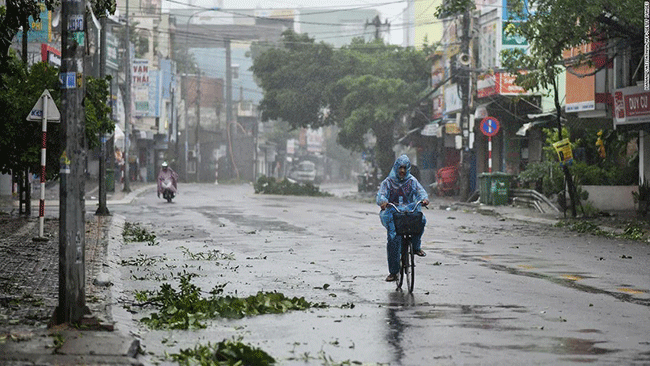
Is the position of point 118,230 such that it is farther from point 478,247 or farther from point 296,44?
point 296,44

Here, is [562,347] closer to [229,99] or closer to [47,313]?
[47,313]

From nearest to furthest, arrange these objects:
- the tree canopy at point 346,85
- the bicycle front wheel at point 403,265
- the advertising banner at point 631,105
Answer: the bicycle front wheel at point 403,265, the advertising banner at point 631,105, the tree canopy at point 346,85

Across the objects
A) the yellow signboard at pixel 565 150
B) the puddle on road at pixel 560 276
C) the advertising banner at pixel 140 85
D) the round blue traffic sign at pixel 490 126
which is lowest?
the puddle on road at pixel 560 276

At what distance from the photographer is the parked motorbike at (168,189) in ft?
133

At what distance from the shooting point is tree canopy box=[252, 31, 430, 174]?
59750mm

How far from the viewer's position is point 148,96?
67688 millimetres

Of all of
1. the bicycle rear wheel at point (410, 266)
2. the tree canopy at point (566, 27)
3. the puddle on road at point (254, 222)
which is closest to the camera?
the bicycle rear wheel at point (410, 266)

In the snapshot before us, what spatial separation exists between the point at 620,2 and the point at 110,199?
25139 mm

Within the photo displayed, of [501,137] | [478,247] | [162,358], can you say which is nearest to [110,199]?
[501,137]

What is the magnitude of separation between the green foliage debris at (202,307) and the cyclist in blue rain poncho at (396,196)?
81.4 inches

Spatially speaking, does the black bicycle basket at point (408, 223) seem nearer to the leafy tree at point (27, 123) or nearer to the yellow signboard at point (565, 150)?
the leafy tree at point (27, 123)

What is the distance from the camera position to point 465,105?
4138 cm

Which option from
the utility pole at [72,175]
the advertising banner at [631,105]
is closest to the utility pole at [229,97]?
the advertising banner at [631,105]

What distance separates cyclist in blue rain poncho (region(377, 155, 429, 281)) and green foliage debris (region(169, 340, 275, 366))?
5.29m
